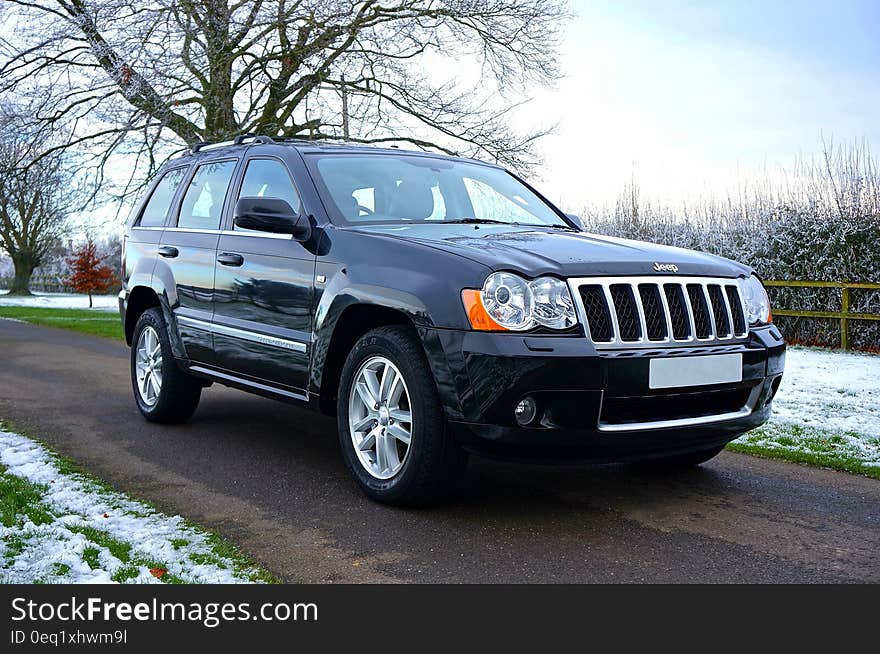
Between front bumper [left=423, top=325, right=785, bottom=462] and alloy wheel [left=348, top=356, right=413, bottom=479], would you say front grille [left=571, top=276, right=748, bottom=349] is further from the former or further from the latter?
alloy wheel [left=348, top=356, right=413, bottom=479]

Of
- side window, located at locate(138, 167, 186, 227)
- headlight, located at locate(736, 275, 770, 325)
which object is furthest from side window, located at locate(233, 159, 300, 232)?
headlight, located at locate(736, 275, 770, 325)

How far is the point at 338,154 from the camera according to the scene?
19.1 ft

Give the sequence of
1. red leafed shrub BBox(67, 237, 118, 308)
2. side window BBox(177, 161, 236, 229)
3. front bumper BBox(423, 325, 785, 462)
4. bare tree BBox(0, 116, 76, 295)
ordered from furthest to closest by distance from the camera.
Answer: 1. red leafed shrub BBox(67, 237, 118, 308)
2. bare tree BBox(0, 116, 76, 295)
3. side window BBox(177, 161, 236, 229)
4. front bumper BBox(423, 325, 785, 462)

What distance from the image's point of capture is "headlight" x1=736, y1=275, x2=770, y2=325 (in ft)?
16.1

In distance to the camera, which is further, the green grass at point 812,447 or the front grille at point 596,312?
the green grass at point 812,447

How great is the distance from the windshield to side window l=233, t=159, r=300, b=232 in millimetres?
209

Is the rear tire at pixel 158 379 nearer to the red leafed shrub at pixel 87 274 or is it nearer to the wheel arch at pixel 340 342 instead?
the wheel arch at pixel 340 342

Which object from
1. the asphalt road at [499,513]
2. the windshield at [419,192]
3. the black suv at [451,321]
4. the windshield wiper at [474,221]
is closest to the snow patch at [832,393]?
the asphalt road at [499,513]

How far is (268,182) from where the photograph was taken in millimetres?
5902

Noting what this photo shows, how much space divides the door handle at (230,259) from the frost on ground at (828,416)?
3.71m

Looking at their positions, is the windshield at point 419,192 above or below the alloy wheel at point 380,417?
above

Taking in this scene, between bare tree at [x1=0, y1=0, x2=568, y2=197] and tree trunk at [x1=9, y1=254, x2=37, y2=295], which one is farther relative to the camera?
tree trunk at [x1=9, y1=254, x2=37, y2=295]

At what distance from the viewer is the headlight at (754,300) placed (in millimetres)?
4914
